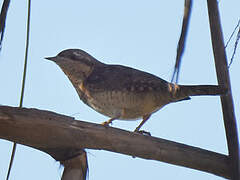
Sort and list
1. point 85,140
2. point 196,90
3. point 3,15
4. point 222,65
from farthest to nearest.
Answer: point 196,90 < point 222,65 < point 85,140 < point 3,15

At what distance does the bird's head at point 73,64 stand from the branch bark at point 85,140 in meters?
1.61

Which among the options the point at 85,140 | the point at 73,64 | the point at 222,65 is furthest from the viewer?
the point at 73,64

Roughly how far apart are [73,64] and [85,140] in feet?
5.63

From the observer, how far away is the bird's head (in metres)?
3.44

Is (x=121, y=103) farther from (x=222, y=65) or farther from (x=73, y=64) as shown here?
(x=222, y=65)

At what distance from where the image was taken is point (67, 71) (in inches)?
137

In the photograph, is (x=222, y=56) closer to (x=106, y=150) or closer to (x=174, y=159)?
(x=174, y=159)

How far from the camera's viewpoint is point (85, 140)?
182cm

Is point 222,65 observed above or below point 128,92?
above

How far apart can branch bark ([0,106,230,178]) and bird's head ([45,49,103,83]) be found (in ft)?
5.29

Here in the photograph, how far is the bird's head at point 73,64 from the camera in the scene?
344 centimetres

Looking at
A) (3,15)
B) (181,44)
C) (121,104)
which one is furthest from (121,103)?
(3,15)

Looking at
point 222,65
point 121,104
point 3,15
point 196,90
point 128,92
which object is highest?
point 3,15

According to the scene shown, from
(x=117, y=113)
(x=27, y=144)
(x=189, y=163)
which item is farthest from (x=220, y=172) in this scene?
(x=117, y=113)
